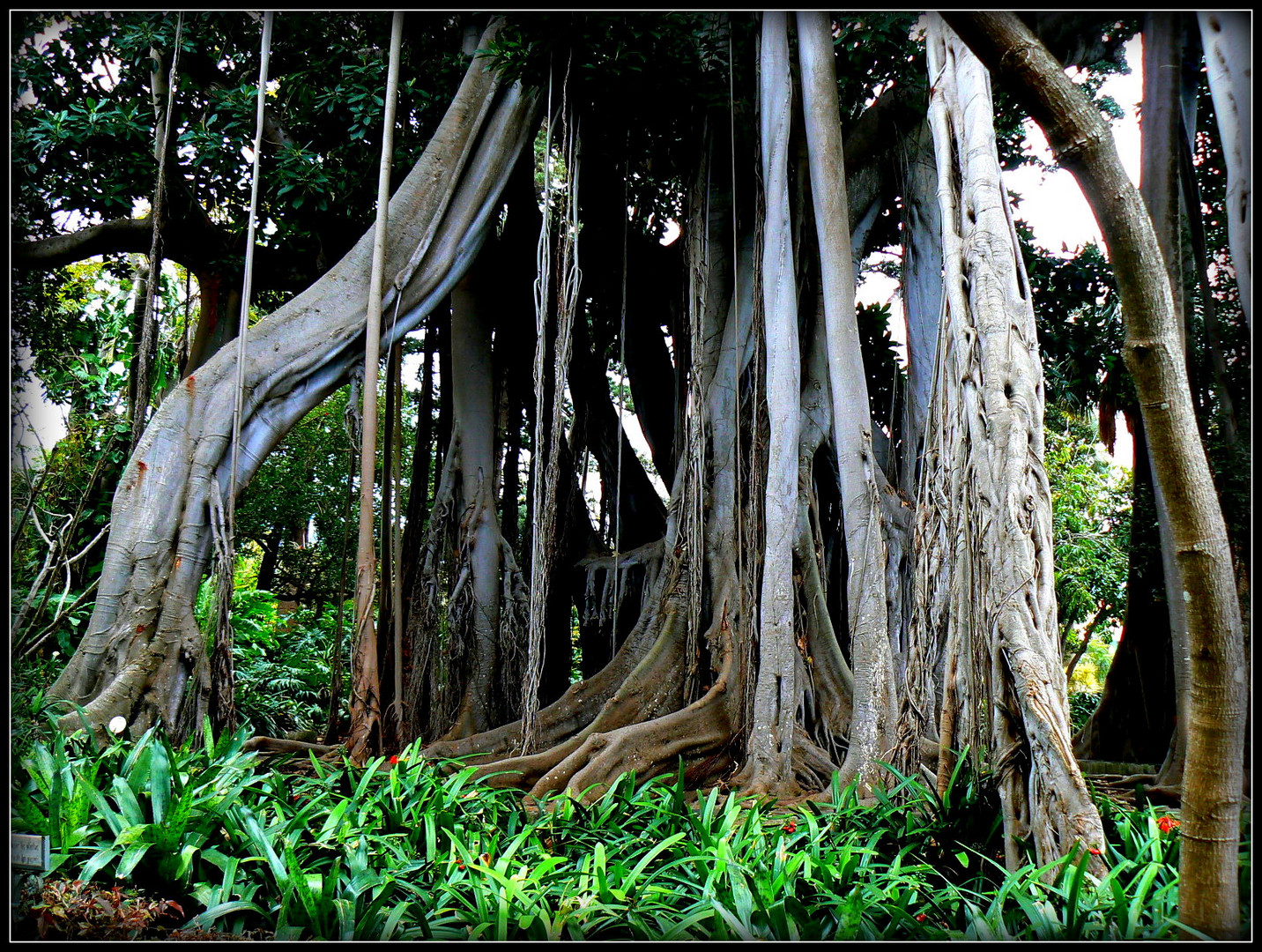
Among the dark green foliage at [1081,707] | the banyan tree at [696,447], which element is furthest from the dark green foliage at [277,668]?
the dark green foliage at [1081,707]

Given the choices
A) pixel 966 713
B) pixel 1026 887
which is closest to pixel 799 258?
pixel 966 713

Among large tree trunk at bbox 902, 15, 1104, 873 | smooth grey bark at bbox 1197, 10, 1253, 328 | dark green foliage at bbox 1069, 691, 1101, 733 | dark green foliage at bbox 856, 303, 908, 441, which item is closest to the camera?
smooth grey bark at bbox 1197, 10, 1253, 328

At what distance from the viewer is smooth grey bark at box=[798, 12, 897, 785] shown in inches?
135

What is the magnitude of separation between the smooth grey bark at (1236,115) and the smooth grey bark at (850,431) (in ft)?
6.37

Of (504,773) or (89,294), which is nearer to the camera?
(504,773)

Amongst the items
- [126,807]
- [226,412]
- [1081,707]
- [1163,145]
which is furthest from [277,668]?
[1081,707]

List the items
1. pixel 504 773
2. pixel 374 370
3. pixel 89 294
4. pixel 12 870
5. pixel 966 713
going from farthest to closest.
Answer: pixel 89 294, pixel 374 370, pixel 504 773, pixel 966 713, pixel 12 870

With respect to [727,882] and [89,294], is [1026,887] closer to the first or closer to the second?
[727,882]

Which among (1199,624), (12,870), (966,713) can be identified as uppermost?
(1199,624)

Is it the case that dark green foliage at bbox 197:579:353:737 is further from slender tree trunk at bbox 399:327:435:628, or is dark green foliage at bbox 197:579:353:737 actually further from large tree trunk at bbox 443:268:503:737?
large tree trunk at bbox 443:268:503:737

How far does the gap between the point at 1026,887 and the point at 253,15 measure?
6206 millimetres

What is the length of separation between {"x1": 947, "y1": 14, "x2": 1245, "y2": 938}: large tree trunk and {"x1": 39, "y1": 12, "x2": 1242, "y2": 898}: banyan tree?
75 centimetres

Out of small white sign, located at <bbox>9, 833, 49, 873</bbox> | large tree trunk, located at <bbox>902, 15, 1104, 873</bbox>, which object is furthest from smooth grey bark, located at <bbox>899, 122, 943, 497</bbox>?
small white sign, located at <bbox>9, 833, 49, 873</bbox>

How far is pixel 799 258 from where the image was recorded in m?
5.04
